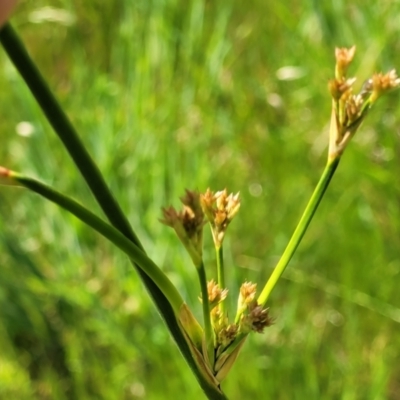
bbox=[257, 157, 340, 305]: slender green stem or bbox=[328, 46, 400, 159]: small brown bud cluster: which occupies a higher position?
bbox=[328, 46, 400, 159]: small brown bud cluster

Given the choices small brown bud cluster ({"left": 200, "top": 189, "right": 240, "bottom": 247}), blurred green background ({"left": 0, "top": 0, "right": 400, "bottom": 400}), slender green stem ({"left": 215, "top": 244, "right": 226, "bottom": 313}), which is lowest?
blurred green background ({"left": 0, "top": 0, "right": 400, "bottom": 400})

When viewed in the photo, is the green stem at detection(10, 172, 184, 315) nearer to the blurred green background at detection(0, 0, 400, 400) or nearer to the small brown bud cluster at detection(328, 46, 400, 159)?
the small brown bud cluster at detection(328, 46, 400, 159)

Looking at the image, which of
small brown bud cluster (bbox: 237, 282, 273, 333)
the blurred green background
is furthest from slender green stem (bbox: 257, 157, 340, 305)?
the blurred green background

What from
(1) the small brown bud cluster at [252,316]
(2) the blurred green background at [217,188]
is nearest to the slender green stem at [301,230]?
(1) the small brown bud cluster at [252,316]

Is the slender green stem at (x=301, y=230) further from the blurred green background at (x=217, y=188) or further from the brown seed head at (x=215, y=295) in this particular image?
the blurred green background at (x=217, y=188)

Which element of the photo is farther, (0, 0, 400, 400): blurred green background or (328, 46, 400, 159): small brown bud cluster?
(0, 0, 400, 400): blurred green background

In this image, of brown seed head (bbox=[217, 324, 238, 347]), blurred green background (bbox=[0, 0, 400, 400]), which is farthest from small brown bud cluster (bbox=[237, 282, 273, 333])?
blurred green background (bbox=[0, 0, 400, 400])
